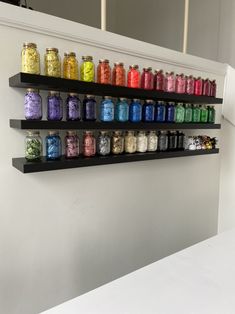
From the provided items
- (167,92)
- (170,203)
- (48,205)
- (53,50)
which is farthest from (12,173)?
(170,203)

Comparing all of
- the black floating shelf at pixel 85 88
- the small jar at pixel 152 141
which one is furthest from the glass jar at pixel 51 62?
the small jar at pixel 152 141

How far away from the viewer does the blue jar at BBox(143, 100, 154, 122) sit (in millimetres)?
1596

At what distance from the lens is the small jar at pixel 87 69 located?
1343mm

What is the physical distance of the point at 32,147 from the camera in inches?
48.8

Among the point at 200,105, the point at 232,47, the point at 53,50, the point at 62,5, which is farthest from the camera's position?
the point at 62,5

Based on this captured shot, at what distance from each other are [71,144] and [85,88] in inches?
10.9

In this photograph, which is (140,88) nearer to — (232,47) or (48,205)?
(48,205)

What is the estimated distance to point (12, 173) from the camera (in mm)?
1273

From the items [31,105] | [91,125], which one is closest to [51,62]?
[31,105]

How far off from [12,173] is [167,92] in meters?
0.97

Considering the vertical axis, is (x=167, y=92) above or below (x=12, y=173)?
above

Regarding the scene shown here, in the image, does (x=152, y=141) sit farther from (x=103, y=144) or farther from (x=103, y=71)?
(x=103, y=71)

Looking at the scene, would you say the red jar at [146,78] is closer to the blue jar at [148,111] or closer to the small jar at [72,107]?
the blue jar at [148,111]

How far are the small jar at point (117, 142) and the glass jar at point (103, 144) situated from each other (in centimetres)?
4
